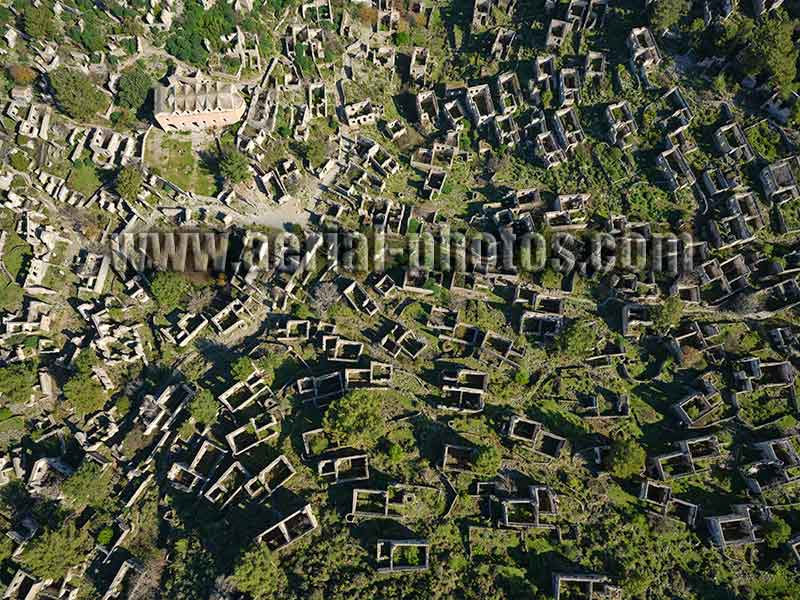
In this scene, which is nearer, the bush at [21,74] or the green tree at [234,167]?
the bush at [21,74]

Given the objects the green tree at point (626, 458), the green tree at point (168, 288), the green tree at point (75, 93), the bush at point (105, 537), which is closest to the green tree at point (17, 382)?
the green tree at point (168, 288)

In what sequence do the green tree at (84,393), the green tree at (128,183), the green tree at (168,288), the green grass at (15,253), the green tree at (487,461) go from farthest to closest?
the green tree at (128,183) → the green grass at (15,253) → the green tree at (168,288) → the green tree at (84,393) → the green tree at (487,461)

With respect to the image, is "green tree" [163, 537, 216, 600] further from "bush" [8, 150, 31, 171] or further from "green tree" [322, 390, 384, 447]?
"bush" [8, 150, 31, 171]

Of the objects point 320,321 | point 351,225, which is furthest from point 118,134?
point 320,321

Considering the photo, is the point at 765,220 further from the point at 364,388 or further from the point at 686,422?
the point at 364,388

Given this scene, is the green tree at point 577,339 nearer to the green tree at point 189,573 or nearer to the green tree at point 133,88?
the green tree at point 189,573

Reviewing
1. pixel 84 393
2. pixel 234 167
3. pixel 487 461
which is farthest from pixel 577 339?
pixel 84 393

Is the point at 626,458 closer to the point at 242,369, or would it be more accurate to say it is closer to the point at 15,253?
the point at 242,369
